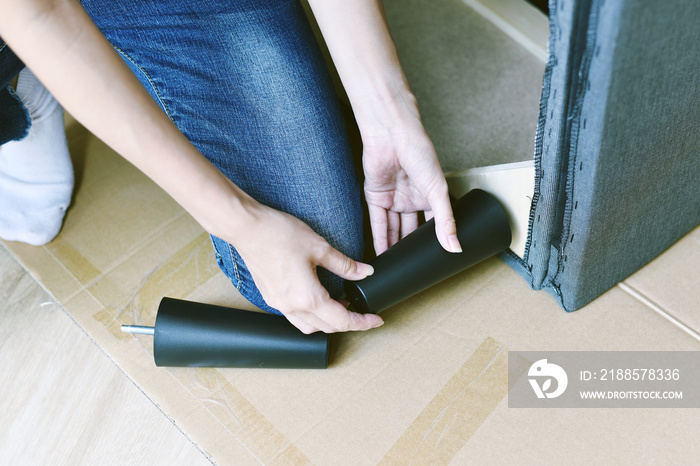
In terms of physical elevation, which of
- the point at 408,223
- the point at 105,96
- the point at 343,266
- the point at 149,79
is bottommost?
the point at 408,223

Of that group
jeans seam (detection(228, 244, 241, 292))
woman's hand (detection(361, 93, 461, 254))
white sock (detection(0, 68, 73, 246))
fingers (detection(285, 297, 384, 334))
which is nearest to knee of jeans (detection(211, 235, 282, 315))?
jeans seam (detection(228, 244, 241, 292))

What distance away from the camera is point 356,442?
2.85 feet

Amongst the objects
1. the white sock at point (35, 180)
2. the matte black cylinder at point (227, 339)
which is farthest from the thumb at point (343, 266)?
the white sock at point (35, 180)

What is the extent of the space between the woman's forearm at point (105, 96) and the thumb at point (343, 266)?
0.14 m

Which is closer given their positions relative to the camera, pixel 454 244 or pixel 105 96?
pixel 105 96

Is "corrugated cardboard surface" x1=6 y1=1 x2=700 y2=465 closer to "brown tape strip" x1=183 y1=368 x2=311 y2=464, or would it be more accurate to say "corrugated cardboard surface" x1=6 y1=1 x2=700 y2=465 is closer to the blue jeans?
"brown tape strip" x1=183 y1=368 x2=311 y2=464

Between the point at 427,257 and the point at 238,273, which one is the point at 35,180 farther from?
the point at 427,257

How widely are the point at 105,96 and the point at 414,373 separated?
0.59 metres

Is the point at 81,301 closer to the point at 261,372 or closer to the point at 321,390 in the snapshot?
the point at 261,372

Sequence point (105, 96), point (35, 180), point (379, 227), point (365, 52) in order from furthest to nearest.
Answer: point (35, 180)
point (379, 227)
point (365, 52)
point (105, 96)

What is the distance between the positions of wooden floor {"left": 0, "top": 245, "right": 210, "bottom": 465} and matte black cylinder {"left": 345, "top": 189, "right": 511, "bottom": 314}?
0.36 metres

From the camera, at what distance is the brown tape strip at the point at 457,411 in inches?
33.4

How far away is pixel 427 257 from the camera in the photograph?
2.95 feet

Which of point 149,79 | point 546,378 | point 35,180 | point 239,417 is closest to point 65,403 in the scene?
point 239,417
